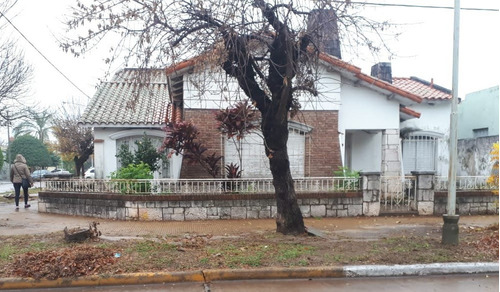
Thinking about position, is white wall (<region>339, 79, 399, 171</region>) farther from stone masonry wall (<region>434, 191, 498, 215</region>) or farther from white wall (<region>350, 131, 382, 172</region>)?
stone masonry wall (<region>434, 191, 498, 215</region>)

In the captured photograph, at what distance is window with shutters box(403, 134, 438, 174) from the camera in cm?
1328

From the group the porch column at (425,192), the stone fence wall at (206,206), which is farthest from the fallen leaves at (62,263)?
the porch column at (425,192)

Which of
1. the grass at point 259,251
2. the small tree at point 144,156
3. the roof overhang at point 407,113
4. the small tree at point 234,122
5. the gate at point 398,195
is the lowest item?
the grass at point 259,251

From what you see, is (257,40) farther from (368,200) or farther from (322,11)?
(368,200)

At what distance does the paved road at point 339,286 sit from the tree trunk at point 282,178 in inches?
81.1

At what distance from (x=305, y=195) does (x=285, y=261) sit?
14.1 ft

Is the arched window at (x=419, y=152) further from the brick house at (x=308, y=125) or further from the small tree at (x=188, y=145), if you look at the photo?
the small tree at (x=188, y=145)

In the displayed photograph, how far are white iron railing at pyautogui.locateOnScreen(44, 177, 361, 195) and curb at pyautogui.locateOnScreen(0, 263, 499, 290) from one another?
14.7 ft

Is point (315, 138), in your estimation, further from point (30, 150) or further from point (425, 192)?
point (30, 150)

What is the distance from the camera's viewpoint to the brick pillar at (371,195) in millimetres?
A: 9531

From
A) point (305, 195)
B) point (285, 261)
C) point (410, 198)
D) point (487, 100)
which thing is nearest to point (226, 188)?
point (305, 195)

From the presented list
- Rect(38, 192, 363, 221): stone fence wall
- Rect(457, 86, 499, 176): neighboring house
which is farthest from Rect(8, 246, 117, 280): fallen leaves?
Rect(457, 86, 499, 176): neighboring house

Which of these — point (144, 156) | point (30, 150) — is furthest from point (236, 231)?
point (30, 150)

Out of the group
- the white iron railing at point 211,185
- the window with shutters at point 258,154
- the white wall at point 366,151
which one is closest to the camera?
the white iron railing at point 211,185
